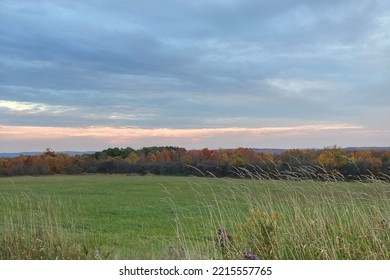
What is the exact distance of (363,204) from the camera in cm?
757

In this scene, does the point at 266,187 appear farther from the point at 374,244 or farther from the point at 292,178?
the point at 374,244

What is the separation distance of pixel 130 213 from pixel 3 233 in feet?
51.8

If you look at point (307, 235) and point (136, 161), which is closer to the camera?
point (307, 235)

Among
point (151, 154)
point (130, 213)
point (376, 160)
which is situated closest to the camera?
point (376, 160)

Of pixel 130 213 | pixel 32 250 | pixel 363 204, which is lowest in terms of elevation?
pixel 130 213

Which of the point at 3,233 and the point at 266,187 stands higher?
the point at 266,187

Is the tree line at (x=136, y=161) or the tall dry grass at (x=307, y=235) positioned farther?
the tree line at (x=136, y=161)

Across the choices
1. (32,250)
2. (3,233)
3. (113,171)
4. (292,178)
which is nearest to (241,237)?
(292,178)

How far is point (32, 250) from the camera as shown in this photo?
6.45 metres

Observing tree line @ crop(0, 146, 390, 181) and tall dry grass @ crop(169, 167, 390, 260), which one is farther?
tree line @ crop(0, 146, 390, 181)

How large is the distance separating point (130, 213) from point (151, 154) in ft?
74.4

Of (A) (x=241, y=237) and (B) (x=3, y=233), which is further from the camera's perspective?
(B) (x=3, y=233)
